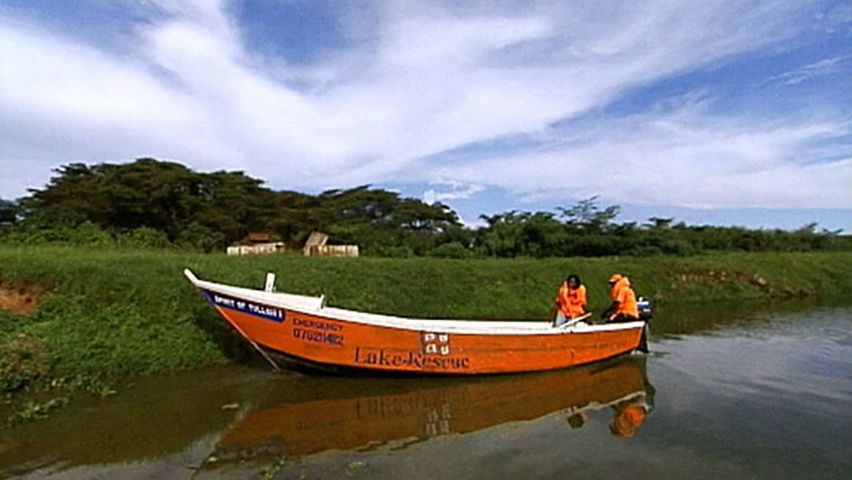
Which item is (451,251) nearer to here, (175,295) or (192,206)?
(192,206)

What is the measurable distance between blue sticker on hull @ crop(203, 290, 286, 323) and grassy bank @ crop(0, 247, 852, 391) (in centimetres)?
167

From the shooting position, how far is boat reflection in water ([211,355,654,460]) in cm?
Result: 736

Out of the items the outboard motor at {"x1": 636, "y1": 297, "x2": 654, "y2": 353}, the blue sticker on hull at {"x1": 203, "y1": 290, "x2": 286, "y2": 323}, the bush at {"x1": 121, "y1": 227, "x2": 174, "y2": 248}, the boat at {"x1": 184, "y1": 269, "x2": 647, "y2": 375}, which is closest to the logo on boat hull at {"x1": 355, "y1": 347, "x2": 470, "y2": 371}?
the boat at {"x1": 184, "y1": 269, "x2": 647, "y2": 375}

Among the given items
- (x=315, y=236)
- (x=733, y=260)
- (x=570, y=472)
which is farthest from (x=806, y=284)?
(x=570, y=472)

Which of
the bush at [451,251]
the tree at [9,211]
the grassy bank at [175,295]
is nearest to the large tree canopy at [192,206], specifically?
the tree at [9,211]

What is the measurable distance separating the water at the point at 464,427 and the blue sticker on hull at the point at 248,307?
1090mm

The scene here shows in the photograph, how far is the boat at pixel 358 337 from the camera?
923cm

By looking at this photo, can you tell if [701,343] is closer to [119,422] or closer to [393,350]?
[393,350]

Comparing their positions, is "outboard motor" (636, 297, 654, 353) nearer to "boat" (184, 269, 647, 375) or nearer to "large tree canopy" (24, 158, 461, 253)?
"boat" (184, 269, 647, 375)

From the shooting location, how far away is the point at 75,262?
1192 cm

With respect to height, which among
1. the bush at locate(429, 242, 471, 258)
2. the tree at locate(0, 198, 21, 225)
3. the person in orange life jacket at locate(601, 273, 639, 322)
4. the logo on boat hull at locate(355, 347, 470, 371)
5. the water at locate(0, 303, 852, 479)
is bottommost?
the water at locate(0, 303, 852, 479)

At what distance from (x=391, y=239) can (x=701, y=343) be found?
17.8m

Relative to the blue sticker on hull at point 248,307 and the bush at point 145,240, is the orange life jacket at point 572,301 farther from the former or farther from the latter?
the bush at point 145,240

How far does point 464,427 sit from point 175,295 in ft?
21.0
